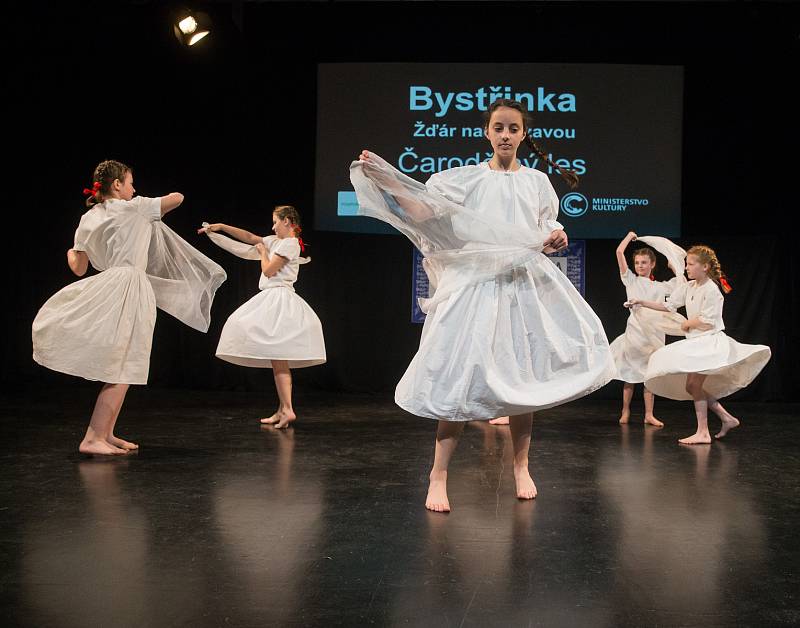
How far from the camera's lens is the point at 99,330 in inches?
135

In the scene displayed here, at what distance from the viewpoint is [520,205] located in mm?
2693

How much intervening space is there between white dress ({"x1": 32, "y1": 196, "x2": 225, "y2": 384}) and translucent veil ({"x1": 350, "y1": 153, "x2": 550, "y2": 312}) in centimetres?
136

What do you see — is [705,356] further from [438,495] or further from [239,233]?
[239,233]

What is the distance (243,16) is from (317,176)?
1.62m

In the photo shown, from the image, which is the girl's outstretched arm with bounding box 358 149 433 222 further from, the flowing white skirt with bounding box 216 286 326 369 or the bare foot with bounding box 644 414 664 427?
the bare foot with bounding box 644 414 664 427

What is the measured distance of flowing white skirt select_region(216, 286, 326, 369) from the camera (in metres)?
4.53

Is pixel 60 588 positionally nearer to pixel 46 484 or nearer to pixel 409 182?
pixel 46 484

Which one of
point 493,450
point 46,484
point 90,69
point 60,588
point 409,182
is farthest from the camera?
point 90,69

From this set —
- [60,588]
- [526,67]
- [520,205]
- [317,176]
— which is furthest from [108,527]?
[526,67]

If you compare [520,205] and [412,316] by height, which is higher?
[520,205]

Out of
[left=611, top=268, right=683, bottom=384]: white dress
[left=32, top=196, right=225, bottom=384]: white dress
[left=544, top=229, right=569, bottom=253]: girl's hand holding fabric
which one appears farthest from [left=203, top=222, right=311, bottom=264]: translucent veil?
[left=544, top=229, right=569, bottom=253]: girl's hand holding fabric

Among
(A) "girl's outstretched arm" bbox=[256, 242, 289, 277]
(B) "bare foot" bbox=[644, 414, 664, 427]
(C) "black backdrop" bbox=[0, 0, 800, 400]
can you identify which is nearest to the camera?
(A) "girl's outstretched arm" bbox=[256, 242, 289, 277]

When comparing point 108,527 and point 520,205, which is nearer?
point 108,527

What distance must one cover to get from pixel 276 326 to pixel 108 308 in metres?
1.25
